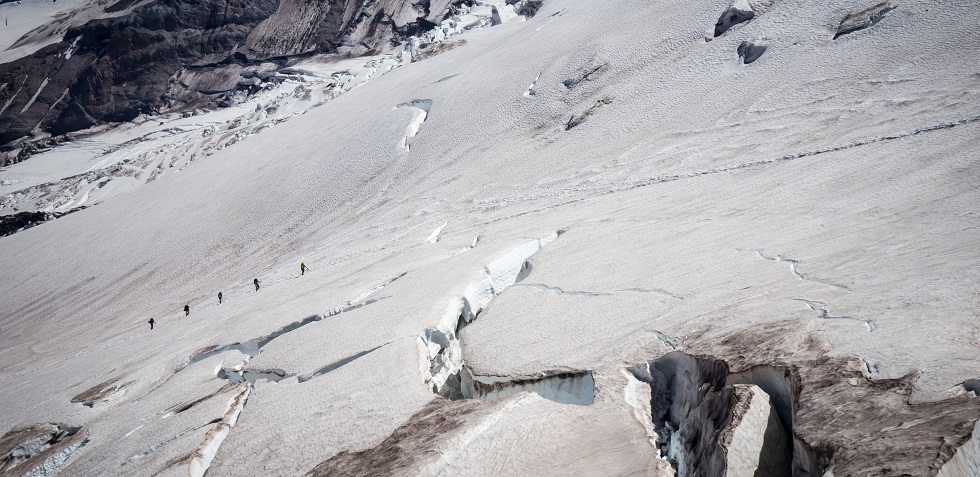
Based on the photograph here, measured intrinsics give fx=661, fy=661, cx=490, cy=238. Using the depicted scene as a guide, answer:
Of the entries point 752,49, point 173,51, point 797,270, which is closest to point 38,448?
point 797,270

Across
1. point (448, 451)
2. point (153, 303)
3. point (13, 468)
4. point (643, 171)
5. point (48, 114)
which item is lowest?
point (153, 303)

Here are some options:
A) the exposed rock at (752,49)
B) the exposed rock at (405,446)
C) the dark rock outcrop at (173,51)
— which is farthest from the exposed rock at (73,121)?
the exposed rock at (405,446)

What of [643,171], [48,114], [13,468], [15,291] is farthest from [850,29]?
[48,114]

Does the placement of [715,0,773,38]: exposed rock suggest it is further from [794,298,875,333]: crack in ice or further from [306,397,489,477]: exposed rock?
[306,397,489,477]: exposed rock

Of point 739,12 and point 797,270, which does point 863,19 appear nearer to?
point 739,12

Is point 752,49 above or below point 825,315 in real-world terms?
below

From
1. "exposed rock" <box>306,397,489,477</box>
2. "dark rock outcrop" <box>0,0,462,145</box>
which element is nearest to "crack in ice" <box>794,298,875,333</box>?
"exposed rock" <box>306,397,489,477</box>

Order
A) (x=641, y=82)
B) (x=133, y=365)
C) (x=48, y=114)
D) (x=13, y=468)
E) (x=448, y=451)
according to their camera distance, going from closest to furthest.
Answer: (x=448, y=451) → (x=13, y=468) → (x=133, y=365) → (x=641, y=82) → (x=48, y=114)

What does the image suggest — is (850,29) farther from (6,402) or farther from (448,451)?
(6,402)
